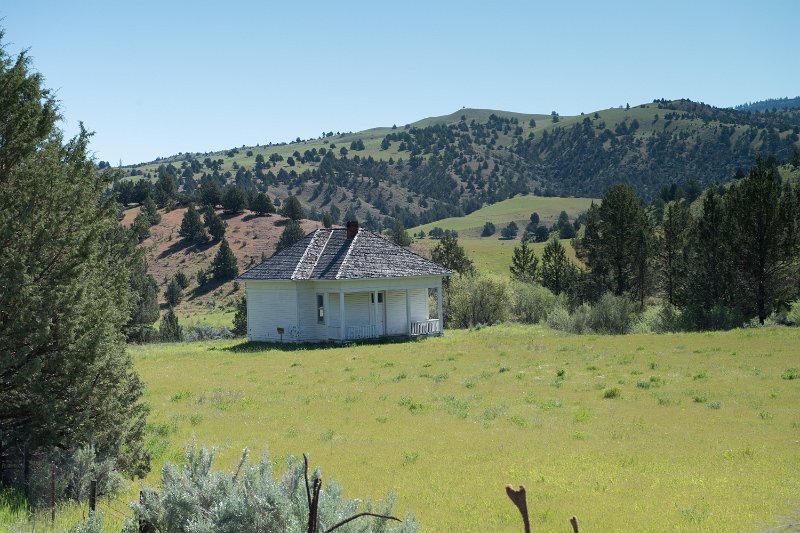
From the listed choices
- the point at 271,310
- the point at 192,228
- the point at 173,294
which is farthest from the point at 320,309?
the point at 192,228

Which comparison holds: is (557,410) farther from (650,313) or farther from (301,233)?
(301,233)

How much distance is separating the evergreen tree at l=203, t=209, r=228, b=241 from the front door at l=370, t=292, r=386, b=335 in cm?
4798

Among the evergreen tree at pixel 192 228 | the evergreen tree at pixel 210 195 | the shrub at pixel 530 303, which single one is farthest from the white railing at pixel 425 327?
the evergreen tree at pixel 210 195

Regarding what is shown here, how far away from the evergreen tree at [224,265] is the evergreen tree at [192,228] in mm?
8901

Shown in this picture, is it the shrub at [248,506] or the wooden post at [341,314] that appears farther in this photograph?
the wooden post at [341,314]

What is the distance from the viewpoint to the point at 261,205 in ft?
308

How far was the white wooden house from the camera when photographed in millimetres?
39125

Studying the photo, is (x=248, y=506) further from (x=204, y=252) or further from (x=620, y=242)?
(x=204, y=252)

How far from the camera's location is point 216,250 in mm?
82375

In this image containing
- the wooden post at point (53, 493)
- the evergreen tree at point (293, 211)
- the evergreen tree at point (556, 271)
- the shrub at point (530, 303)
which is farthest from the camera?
the evergreen tree at point (293, 211)

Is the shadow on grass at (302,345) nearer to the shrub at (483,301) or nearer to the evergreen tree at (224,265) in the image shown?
the shrub at (483,301)

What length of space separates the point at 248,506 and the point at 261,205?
90604 mm

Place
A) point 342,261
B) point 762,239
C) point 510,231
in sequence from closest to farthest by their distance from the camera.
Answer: point 342,261
point 762,239
point 510,231

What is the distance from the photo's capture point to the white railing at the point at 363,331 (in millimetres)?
39156
